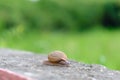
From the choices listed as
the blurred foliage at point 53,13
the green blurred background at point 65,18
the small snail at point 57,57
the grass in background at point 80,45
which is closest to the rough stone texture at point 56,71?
the small snail at point 57,57

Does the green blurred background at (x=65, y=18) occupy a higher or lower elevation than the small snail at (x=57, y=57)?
higher

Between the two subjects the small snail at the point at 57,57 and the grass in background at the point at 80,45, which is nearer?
the small snail at the point at 57,57

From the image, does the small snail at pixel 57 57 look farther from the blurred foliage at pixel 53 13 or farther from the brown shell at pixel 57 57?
the blurred foliage at pixel 53 13

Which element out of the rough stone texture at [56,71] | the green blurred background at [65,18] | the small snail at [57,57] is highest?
the green blurred background at [65,18]

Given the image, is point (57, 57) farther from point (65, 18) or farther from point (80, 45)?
point (65, 18)

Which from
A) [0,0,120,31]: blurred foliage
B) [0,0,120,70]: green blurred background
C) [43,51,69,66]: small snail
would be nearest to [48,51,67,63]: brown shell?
[43,51,69,66]: small snail

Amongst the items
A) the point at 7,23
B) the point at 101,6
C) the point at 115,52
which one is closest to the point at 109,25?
the point at 101,6

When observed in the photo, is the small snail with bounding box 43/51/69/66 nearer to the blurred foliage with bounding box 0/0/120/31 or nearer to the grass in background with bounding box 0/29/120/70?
the grass in background with bounding box 0/29/120/70

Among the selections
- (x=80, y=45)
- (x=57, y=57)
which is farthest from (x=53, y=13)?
(x=57, y=57)
